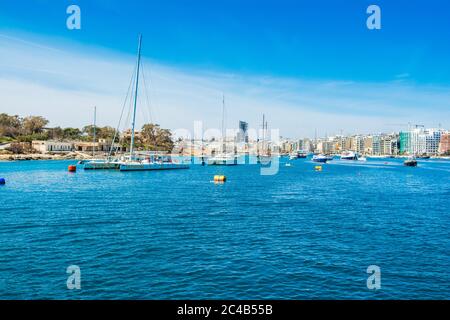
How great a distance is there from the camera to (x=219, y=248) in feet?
82.9

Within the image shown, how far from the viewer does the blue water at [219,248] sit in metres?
18.2

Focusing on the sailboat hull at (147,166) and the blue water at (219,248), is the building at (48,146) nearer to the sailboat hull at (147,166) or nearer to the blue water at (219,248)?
the sailboat hull at (147,166)

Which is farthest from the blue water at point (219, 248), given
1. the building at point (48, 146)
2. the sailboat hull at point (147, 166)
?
the building at point (48, 146)

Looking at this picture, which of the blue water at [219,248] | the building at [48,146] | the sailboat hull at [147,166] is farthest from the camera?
the building at [48,146]

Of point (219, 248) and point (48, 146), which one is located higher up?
point (48, 146)

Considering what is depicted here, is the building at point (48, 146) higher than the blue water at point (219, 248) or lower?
higher

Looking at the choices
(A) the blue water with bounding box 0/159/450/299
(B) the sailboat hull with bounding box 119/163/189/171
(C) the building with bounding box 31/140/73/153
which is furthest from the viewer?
(C) the building with bounding box 31/140/73/153

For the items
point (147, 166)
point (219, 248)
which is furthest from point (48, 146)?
point (219, 248)

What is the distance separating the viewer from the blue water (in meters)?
18.2

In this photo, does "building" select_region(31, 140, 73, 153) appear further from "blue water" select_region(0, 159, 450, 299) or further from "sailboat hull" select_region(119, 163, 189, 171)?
"blue water" select_region(0, 159, 450, 299)

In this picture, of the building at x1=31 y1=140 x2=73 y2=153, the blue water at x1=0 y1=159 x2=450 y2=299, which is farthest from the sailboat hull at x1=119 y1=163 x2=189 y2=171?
the building at x1=31 y1=140 x2=73 y2=153

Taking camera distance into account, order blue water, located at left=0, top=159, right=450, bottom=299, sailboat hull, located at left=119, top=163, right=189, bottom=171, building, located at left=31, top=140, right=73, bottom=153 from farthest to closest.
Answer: building, located at left=31, top=140, right=73, bottom=153
sailboat hull, located at left=119, top=163, right=189, bottom=171
blue water, located at left=0, top=159, right=450, bottom=299

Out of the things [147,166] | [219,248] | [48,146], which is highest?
[48,146]

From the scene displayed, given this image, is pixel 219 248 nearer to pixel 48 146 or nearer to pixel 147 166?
pixel 147 166
